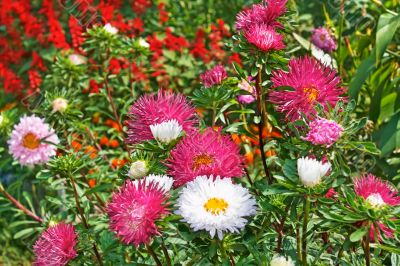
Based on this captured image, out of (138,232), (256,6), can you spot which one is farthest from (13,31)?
(138,232)

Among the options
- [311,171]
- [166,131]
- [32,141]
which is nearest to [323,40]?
[32,141]

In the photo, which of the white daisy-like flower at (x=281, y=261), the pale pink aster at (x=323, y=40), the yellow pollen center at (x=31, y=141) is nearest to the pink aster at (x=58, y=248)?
the white daisy-like flower at (x=281, y=261)

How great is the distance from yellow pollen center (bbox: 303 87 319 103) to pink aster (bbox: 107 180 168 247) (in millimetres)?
430

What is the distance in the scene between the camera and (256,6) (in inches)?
64.0

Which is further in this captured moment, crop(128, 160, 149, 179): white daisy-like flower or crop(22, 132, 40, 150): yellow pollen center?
crop(22, 132, 40, 150): yellow pollen center

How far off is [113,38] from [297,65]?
4.28 ft

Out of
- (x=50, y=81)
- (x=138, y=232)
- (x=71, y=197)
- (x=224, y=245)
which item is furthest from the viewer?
(x=50, y=81)

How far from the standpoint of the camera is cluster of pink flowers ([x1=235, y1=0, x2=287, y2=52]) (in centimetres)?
152

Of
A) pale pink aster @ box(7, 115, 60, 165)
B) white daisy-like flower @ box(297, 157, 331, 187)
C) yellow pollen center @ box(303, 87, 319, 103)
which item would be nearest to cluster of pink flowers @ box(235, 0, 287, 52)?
yellow pollen center @ box(303, 87, 319, 103)

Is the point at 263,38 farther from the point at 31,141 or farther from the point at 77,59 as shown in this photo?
the point at 77,59

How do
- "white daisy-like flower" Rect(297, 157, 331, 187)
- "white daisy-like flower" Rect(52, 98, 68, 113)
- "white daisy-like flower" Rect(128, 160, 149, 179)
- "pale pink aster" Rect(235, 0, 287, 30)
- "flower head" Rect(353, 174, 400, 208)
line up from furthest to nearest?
"white daisy-like flower" Rect(52, 98, 68, 113)
"pale pink aster" Rect(235, 0, 287, 30)
"white daisy-like flower" Rect(128, 160, 149, 179)
"flower head" Rect(353, 174, 400, 208)
"white daisy-like flower" Rect(297, 157, 331, 187)

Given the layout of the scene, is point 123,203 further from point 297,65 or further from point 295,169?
point 297,65

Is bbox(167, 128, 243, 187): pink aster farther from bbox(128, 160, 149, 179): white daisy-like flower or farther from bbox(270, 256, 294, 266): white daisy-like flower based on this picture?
bbox(270, 256, 294, 266): white daisy-like flower

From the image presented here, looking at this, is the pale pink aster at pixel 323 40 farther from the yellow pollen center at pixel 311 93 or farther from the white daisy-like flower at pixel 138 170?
the white daisy-like flower at pixel 138 170
